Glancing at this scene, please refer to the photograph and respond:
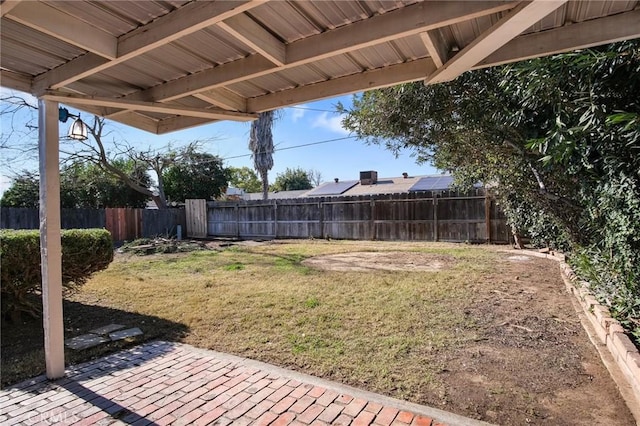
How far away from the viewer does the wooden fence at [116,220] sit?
1292cm

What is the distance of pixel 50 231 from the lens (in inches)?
103

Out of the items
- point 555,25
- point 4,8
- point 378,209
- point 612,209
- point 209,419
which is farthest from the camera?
point 378,209

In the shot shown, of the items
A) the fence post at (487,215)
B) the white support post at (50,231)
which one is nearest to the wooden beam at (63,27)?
the white support post at (50,231)

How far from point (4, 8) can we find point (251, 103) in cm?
179

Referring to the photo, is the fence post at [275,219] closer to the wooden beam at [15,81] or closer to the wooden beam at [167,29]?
the wooden beam at [15,81]

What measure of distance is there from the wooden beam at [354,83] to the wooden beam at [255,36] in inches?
23.9

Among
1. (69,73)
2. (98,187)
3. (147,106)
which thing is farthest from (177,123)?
(98,187)

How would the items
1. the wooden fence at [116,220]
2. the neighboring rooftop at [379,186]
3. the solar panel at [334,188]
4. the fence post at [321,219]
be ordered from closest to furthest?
1. the wooden fence at [116,220]
2. the fence post at [321,219]
3. the neighboring rooftop at [379,186]
4. the solar panel at [334,188]

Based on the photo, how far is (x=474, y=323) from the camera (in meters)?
3.74

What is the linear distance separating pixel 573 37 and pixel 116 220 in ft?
50.7

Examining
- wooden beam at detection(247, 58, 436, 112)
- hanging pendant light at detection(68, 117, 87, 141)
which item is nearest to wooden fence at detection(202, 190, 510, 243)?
wooden beam at detection(247, 58, 436, 112)

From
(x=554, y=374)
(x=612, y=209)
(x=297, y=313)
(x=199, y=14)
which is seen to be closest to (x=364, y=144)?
(x=297, y=313)

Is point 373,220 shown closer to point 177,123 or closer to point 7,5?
point 177,123

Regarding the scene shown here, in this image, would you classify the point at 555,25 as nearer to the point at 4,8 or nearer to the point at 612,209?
the point at 612,209
